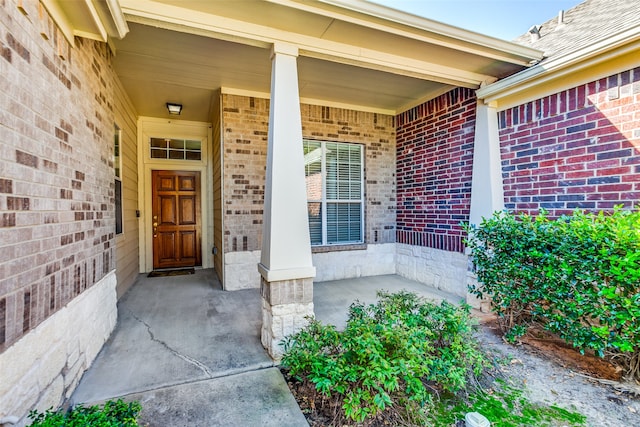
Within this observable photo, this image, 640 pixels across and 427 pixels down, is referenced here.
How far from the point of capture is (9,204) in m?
1.44

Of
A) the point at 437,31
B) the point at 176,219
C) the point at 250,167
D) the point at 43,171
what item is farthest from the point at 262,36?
the point at 176,219

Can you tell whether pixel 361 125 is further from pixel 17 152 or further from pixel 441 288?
pixel 17 152

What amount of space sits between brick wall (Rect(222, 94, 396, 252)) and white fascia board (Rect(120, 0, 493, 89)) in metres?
1.90

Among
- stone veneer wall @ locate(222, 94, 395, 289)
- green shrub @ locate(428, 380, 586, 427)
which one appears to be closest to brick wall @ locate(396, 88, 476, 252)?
stone veneer wall @ locate(222, 94, 395, 289)

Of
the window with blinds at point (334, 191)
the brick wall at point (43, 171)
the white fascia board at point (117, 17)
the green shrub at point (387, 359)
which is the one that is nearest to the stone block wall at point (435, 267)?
the window with blinds at point (334, 191)

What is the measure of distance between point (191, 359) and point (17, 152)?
75.0 inches

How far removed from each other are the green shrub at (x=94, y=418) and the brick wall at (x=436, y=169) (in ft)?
13.3

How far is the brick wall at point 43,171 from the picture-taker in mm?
1443

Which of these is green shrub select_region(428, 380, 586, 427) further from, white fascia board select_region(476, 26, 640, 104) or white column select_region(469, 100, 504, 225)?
white fascia board select_region(476, 26, 640, 104)

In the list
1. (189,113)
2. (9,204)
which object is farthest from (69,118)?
(189,113)

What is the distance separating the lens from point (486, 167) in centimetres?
380

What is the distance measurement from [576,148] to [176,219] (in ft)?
20.9

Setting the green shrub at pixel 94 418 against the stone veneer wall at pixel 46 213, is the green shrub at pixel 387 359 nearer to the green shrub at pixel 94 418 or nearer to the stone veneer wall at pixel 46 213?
the green shrub at pixel 94 418

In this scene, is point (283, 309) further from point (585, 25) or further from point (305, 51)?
point (585, 25)
